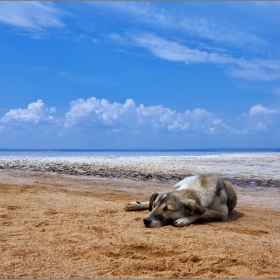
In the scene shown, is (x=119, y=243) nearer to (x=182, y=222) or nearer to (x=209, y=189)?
(x=182, y=222)

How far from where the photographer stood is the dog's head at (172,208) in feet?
26.4

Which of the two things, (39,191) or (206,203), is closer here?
(206,203)

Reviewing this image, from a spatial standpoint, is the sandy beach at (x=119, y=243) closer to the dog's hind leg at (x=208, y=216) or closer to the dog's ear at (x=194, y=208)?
the dog's hind leg at (x=208, y=216)

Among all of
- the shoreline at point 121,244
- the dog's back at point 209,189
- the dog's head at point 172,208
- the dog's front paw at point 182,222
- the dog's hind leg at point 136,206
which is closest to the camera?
the shoreline at point 121,244

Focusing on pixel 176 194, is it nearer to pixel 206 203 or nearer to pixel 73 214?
pixel 206 203

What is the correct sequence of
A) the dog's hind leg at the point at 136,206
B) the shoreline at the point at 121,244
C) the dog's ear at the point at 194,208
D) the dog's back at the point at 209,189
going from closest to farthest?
1. the shoreline at the point at 121,244
2. the dog's ear at the point at 194,208
3. the dog's back at the point at 209,189
4. the dog's hind leg at the point at 136,206

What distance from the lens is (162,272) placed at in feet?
16.9

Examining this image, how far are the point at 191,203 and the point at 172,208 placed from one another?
0.43 metres

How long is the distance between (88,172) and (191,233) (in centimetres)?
1427

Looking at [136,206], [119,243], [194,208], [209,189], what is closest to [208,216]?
[194,208]

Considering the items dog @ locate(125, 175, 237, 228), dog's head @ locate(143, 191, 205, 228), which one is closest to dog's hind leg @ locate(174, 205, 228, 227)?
dog @ locate(125, 175, 237, 228)

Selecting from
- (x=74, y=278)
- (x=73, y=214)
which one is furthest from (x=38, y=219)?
(x=74, y=278)

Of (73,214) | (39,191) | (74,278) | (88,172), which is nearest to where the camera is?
(74,278)

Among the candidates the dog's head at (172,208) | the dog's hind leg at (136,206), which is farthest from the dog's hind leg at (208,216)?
the dog's hind leg at (136,206)
